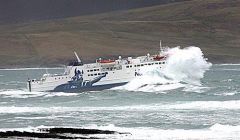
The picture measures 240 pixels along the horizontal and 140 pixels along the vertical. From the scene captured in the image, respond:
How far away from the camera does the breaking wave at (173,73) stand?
349ft

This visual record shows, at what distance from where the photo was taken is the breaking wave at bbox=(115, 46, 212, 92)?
106 m

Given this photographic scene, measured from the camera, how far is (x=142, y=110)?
72.8 metres

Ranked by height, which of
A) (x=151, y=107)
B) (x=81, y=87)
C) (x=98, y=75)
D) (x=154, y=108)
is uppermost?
(x=98, y=75)

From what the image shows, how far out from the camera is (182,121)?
60.4 m

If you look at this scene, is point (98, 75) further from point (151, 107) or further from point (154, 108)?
point (154, 108)

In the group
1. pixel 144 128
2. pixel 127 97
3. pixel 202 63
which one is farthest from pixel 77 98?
pixel 144 128

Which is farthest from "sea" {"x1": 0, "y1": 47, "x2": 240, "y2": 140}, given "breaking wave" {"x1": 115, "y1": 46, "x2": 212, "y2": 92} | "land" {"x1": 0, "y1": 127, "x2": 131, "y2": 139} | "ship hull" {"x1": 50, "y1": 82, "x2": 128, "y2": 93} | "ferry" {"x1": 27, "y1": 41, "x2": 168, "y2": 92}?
"land" {"x1": 0, "y1": 127, "x2": 131, "y2": 139}

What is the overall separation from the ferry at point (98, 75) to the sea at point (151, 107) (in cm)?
128

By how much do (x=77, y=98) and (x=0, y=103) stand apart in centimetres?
1125

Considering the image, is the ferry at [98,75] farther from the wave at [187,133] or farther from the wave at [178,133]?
the wave at [187,133]

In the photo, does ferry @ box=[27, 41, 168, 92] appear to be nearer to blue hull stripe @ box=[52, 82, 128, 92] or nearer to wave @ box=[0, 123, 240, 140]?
blue hull stripe @ box=[52, 82, 128, 92]

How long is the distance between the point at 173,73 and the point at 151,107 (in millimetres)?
33887

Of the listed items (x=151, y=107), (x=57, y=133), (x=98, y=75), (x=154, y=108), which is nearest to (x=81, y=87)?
(x=98, y=75)

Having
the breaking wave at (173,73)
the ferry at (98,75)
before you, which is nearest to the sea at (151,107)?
the breaking wave at (173,73)
